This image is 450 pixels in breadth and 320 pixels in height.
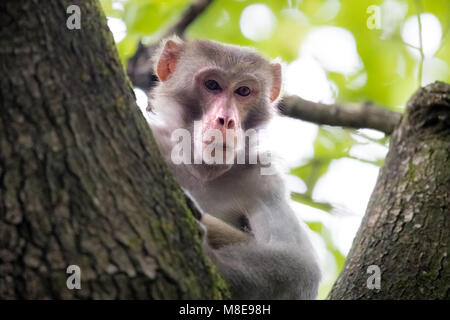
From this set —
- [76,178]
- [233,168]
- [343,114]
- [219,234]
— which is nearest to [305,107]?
[343,114]

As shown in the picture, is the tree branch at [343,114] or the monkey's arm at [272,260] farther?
the tree branch at [343,114]

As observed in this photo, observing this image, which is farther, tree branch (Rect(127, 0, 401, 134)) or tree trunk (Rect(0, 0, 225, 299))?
tree branch (Rect(127, 0, 401, 134))

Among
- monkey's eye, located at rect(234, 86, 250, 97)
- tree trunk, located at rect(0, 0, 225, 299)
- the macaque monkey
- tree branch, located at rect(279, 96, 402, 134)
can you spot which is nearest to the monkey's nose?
the macaque monkey

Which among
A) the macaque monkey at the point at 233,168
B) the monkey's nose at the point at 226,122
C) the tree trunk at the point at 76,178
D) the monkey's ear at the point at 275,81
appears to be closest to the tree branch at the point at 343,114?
the monkey's ear at the point at 275,81

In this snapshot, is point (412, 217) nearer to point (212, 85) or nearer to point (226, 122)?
point (226, 122)

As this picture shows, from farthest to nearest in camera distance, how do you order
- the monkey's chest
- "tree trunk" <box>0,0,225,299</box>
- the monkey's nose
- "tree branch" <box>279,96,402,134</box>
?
"tree branch" <box>279,96,402,134</box>
the monkey's nose
the monkey's chest
"tree trunk" <box>0,0,225,299</box>

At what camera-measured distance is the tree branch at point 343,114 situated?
21.3 ft

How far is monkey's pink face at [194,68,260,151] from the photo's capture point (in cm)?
496

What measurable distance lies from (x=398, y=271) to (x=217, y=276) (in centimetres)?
131

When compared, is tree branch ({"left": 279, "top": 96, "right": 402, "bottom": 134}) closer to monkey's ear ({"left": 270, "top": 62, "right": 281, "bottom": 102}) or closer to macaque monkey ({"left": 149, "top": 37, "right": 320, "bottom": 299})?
monkey's ear ({"left": 270, "top": 62, "right": 281, "bottom": 102})

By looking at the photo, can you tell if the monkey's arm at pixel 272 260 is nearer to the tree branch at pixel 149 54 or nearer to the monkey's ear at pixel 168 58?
the monkey's ear at pixel 168 58

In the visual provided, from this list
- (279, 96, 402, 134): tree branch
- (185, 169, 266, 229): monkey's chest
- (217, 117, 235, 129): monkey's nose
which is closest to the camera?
(185, 169, 266, 229): monkey's chest

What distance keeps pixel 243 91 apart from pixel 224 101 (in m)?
0.34
